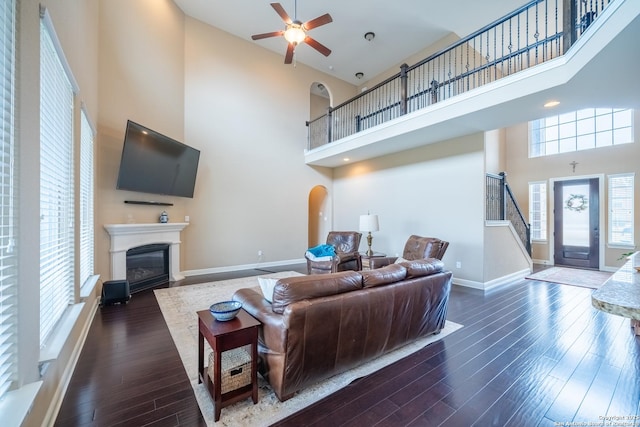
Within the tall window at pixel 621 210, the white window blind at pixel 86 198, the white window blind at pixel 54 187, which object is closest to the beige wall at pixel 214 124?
the white window blind at pixel 86 198

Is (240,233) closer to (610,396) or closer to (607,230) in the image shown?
(610,396)

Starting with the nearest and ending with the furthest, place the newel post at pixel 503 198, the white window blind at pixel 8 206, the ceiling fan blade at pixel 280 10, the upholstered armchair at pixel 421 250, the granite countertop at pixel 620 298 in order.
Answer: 1. the granite countertop at pixel 620 298
2. the white window blind at pixel 8 206
3. the ceiling fan blade at pixel 280 10
4. the upholstered armchair at pixel 421 250
5. the newel post at pixel 503 198

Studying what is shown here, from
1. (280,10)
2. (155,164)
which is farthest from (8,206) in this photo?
(280,10)

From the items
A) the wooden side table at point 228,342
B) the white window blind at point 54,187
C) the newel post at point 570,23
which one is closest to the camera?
the wooden side table at point 228,342

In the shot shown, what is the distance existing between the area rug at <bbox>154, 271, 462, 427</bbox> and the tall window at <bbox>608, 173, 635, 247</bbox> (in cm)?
571

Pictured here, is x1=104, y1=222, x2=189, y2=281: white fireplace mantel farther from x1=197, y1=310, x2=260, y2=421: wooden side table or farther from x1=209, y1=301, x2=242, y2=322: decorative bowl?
x1=209, y1=301, x2=242, y2=322: decorative bowl

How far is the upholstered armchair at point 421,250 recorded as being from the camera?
4.40 meters

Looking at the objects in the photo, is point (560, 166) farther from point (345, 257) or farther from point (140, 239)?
point (140, 239)

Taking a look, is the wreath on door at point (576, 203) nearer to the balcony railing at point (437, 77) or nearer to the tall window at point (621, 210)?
the tall window at point (621, 210)

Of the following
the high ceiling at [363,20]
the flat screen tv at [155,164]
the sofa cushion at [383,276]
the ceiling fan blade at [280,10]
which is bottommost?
the sofa cushion at [383,276]

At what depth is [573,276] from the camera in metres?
5.62

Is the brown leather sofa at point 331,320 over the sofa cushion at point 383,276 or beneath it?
beneath

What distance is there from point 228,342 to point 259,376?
0.72m

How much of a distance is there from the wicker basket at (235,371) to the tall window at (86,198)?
2503 mm
